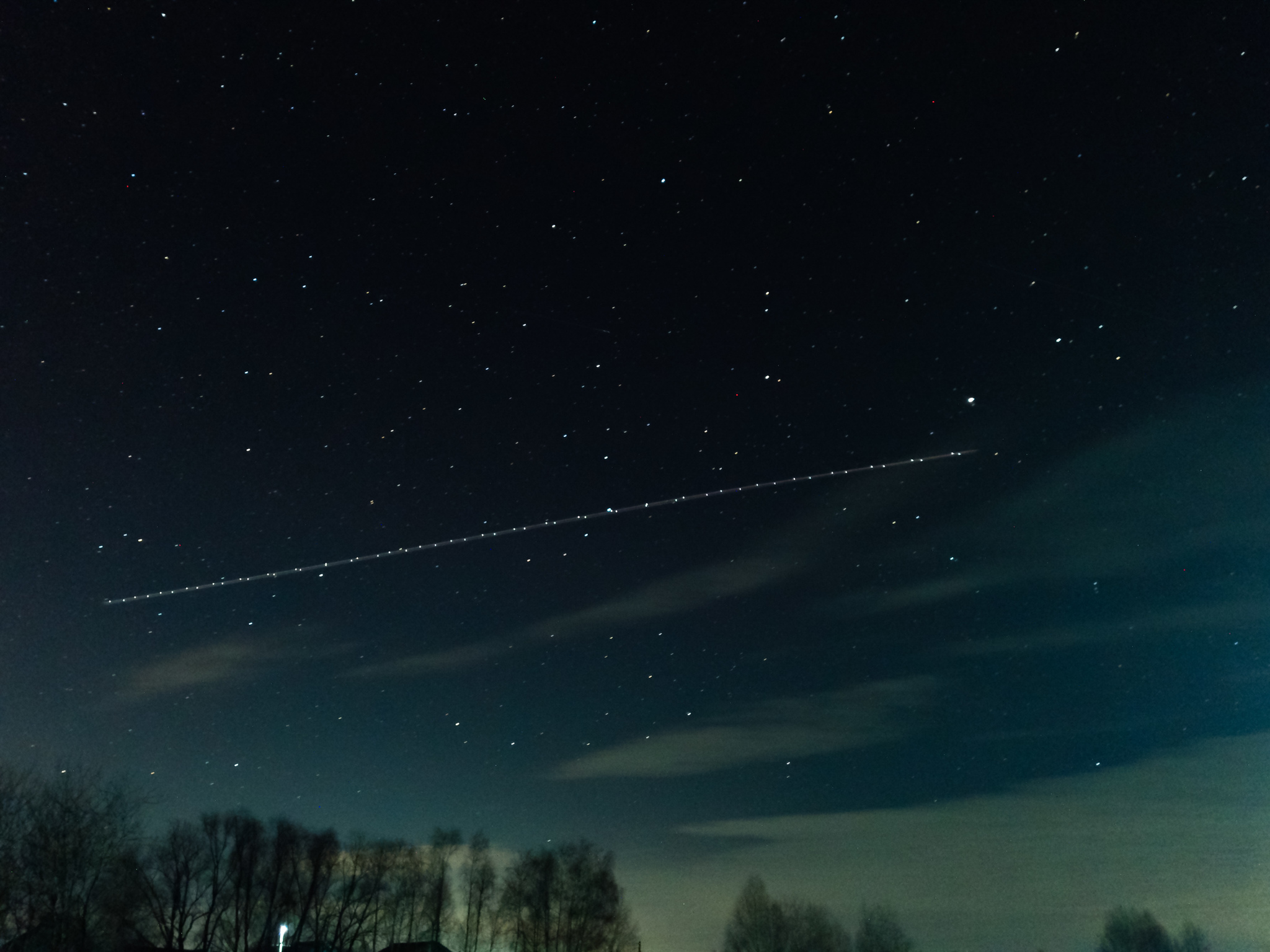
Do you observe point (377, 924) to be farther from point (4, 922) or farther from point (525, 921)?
point (4, 922)

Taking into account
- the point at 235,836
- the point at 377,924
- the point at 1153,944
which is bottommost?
the point at 1153,944

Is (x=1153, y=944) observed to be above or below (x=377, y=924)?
below

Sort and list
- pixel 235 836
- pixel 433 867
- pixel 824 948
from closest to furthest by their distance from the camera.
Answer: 1. pixel 235 836
2. pixel 433 867
3. pixel 824 948

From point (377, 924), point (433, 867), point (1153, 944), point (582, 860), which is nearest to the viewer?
point (377, 924)

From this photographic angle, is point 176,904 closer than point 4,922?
No

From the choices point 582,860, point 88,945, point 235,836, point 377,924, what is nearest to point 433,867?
point 377,924

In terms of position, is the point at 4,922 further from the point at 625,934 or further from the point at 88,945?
the point at 625,934

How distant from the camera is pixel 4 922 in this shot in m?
35.1

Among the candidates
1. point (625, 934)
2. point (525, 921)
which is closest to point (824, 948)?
point (625, 934)

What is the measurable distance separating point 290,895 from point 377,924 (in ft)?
22.6

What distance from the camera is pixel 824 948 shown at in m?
87.0

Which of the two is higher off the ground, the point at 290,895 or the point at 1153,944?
the point at 290,895

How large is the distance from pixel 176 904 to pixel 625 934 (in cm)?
3227

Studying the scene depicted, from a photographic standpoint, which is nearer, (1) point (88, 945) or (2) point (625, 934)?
(1) point (88, 945)
